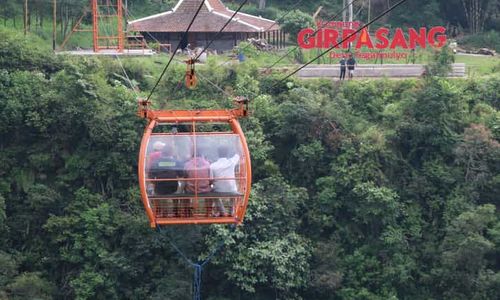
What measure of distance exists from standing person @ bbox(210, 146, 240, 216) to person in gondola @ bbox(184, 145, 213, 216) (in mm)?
89

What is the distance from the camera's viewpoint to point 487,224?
2089cm

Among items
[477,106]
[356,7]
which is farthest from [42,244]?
[356,7]

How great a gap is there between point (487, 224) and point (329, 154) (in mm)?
4008

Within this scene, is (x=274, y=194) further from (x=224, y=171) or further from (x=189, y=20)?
(x=189, y=20)

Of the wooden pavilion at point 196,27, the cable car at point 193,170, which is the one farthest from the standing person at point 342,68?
the cable car at point 193,170

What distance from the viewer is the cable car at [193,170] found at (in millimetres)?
12391

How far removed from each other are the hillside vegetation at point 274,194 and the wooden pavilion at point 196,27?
5.40m

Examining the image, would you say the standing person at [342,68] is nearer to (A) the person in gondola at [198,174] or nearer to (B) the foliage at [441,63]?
(B) the foliage at [441,63]

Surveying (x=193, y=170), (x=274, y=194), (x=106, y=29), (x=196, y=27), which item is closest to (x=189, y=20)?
(x=196, y=27)

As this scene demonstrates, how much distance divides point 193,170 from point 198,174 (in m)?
0.08

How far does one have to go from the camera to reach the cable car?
1239 centimetres

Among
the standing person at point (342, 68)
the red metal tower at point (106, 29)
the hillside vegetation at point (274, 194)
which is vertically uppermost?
the red metal tower at point (106, 29)

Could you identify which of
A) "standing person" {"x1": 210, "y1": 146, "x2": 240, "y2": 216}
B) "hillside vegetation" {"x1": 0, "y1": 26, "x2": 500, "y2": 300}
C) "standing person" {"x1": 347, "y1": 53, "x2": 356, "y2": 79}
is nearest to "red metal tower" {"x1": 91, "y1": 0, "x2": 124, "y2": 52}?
"hillside vegetation" {"x1": 0, "y1": 26, "x2": 500, "y2": 300}

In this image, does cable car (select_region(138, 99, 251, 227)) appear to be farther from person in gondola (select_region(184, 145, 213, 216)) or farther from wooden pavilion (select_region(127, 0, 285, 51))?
wooden pavilion (select_region(127, 0, 285, 51))
